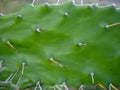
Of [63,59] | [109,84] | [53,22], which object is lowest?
[109,84]

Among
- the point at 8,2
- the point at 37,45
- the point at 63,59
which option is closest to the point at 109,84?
the point at 63,59

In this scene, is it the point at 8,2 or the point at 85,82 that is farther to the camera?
the point at 8,2

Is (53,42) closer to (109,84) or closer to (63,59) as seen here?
(63,59)

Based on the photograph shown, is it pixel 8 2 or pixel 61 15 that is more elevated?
pixel 61 15

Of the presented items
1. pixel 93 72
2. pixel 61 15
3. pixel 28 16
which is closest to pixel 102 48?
pixel 93 72

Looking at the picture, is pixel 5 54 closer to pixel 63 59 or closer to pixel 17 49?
pixel 17 49

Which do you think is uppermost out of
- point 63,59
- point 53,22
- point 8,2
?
point 53,22
